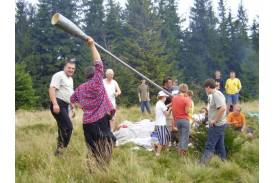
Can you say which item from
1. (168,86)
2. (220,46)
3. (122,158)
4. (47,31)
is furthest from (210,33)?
(122,158)

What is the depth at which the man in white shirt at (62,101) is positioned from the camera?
19.4 ft

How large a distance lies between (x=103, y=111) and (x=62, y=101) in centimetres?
142

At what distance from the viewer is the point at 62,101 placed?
19.7 feet

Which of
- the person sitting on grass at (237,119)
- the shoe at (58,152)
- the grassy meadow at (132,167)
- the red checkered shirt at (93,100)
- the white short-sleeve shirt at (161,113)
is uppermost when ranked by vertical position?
the red checkered shirt at (93,100)

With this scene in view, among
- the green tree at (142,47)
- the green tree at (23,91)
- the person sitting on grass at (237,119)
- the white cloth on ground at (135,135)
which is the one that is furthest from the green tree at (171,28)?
the white cloth on ground at (135,135)

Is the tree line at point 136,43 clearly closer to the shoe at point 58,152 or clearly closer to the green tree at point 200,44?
the green tree at point 200,44

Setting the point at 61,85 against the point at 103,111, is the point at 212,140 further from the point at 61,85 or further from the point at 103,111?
the point at 61,85

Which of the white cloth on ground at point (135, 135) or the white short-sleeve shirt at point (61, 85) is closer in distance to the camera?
Answer: the white short-sleeve shirt at point (61, 85)

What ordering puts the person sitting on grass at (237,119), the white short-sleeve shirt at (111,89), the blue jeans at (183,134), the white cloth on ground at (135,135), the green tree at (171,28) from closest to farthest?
1. the blue jeans at (183,134)
2. the white short-sleeve shirt at (111,89)
3. the white cloth on ground at (135,135)
4. the person sitting on grass at (237,119)
5. the green tree at (171,28)

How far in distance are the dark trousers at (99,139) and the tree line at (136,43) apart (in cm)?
1926

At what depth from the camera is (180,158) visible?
664 cm

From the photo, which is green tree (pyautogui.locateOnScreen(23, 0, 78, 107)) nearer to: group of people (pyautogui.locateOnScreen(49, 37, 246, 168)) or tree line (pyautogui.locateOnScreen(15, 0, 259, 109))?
tree line (pyautogui.locateOnScreen(15, 0, 259, 109))
